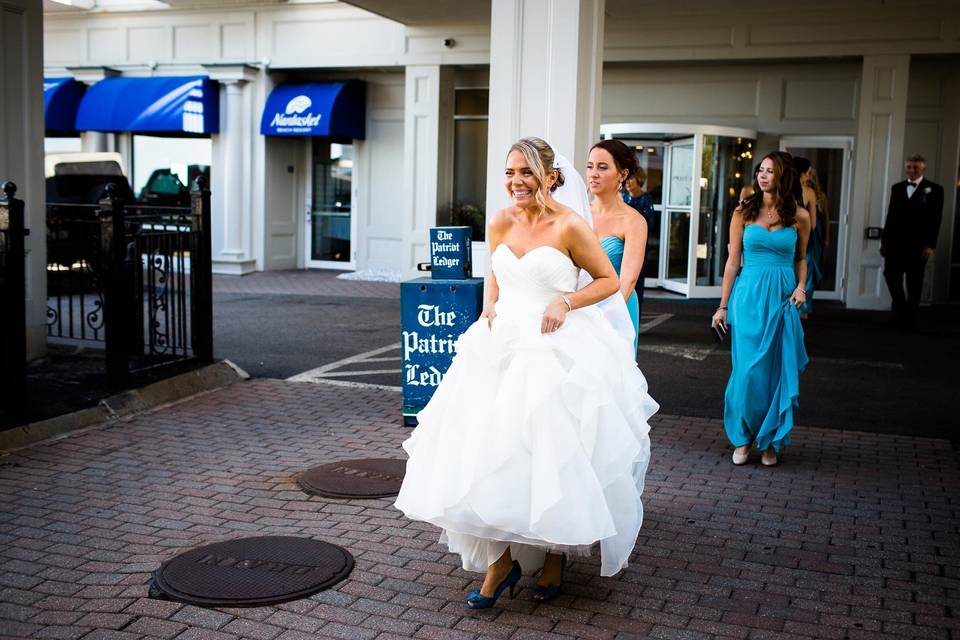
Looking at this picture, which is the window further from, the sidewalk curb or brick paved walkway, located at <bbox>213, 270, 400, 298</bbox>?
the sidewalk curb

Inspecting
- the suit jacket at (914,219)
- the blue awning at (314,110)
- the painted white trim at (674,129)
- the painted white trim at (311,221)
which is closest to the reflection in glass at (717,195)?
the painted white trim at (674,129)

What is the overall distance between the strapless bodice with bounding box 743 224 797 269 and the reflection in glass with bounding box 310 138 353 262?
13.7 metres

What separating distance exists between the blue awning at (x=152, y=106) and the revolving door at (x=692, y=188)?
7.40 meters

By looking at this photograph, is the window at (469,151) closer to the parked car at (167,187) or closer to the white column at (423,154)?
the white column at (423,154)

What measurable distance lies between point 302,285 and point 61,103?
6.43 meters

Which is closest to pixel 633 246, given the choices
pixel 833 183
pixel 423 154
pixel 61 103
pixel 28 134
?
pixel 28 134

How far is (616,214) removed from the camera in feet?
18.1

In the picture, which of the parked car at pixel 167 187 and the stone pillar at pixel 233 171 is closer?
the stone pillar at pixel 233 171

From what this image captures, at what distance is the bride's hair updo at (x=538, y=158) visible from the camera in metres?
4.07

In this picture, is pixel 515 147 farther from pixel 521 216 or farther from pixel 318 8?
pixel 318 8

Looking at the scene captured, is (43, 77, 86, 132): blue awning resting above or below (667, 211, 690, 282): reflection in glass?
above

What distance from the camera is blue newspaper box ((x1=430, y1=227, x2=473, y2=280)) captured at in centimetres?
711

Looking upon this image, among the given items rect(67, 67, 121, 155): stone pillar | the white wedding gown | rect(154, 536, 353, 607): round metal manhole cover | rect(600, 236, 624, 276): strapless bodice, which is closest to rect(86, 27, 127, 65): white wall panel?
rect(67, 67, 121, 155): stone pillar

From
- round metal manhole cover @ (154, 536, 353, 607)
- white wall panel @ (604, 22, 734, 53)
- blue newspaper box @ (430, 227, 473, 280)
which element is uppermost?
white wall panel @ (604, 22, 734, 53)
